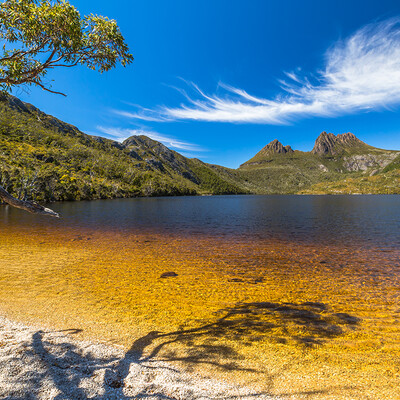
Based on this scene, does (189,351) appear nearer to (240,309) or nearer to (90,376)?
(90,376)

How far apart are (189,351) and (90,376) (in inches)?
148

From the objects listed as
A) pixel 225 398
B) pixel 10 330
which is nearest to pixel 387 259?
pixel 225 398

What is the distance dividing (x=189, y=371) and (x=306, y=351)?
200 inches

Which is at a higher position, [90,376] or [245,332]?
[90,376]

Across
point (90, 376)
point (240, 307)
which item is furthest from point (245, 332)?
point (90, 376)

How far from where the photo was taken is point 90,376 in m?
6.93

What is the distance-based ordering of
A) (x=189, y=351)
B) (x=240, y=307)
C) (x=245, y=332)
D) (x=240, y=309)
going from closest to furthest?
(x=189, y=351), (x=245, y=332), (x=240, y=309), (x=240, y=307)

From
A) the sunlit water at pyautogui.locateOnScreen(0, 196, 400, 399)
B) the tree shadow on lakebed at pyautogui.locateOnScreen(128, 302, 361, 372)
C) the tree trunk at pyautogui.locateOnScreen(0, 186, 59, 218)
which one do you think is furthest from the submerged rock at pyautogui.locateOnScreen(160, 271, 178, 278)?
the tree trunk at pyautogui.locateOnScreen(0, 186, 59, 218)

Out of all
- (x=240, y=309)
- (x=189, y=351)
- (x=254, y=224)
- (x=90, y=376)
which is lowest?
(x=240, y=309)

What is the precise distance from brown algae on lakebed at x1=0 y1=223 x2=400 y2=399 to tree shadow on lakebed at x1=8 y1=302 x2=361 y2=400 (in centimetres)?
8

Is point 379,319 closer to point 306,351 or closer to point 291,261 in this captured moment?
point 306,351

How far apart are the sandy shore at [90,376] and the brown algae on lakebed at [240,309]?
2.67 feet

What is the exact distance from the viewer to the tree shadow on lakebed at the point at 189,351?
6.58m

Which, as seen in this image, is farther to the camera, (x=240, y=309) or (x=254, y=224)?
(x=254, y=224)
